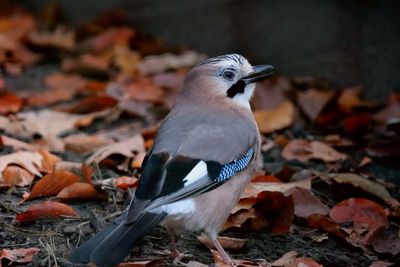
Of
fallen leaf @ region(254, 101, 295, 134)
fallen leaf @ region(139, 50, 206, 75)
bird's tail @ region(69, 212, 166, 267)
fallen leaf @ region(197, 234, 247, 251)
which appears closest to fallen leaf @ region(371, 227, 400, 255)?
fallen leaf @ region(197, 234, 247, 251)

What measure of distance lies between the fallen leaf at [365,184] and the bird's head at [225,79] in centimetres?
70

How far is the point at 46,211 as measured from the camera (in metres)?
3.84

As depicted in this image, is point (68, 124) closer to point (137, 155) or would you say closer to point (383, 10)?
point (137, 155)

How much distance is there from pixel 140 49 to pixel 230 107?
3.19m

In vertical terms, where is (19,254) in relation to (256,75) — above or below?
below

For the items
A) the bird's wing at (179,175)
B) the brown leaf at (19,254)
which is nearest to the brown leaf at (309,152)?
the bird's wing at (179,175)

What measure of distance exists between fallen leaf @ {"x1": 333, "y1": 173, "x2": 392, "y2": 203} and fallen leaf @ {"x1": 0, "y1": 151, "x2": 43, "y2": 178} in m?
1.56

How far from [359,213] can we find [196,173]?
43.6 inches

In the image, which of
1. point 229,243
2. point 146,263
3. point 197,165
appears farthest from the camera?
point 229,243

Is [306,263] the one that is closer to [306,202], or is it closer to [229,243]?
[229,243]

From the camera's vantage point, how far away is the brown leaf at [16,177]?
4.18m

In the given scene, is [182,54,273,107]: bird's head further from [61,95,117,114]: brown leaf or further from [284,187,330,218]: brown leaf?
[61,95,117,114]: brown leaf

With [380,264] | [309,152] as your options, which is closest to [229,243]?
[380,264]

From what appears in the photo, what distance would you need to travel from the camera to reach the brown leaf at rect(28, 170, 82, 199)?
4047mm
